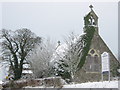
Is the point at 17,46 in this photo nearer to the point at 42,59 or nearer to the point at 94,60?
the point at 42,59

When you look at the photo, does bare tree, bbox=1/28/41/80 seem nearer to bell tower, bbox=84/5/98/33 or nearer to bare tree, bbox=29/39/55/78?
bare tree, bbox=29/39/55/78

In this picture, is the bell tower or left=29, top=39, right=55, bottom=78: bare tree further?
the bell tower

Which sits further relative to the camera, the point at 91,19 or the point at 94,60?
the point at 91,19

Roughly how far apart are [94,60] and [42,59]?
824 centimetres

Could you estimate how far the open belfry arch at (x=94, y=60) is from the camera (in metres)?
41.3

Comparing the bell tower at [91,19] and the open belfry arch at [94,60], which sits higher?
the bell tower at [91,19]

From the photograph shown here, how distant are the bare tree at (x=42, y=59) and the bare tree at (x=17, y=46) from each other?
1.18 m

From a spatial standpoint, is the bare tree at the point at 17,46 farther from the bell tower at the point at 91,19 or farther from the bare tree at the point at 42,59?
the bell tower at the point at 91,19

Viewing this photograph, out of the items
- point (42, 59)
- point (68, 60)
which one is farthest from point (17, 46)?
point (68, 60)

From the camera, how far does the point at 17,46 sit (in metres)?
43.8

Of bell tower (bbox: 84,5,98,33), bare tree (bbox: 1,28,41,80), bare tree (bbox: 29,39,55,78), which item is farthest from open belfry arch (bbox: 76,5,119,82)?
bare tree (bbox: 1,28,41,80)

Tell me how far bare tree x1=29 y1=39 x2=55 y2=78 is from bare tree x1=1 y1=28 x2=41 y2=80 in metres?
1.18

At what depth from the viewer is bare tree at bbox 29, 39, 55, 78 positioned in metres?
40.7

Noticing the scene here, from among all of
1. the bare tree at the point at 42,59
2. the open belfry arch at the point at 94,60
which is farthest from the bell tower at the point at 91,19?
the bare tree at the point at 42,59
